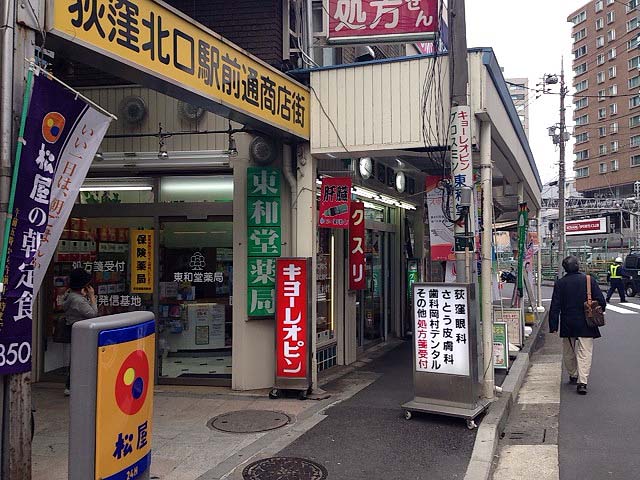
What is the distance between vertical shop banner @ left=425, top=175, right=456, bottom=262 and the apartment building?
181 feet

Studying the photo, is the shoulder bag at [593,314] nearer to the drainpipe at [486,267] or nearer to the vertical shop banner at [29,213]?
the drainpipe at [486,267]

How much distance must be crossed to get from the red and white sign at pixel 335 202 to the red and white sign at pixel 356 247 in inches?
57.8

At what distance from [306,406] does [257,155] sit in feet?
10.9

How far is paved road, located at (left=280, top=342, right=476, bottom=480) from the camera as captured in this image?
5.08m

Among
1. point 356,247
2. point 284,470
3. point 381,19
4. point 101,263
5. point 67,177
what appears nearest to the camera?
point 67,177

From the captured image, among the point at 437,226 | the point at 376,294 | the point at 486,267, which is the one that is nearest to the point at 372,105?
the point at 437,226

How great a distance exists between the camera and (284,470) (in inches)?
199

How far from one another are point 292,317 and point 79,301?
2.74 meters

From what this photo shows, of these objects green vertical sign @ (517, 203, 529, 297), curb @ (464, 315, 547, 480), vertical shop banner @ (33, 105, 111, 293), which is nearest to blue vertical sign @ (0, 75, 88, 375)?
vertical shop banner @ (33, 105, 111, 293)

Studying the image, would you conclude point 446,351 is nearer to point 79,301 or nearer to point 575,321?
point 575,321

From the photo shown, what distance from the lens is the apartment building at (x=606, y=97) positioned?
5594 cm

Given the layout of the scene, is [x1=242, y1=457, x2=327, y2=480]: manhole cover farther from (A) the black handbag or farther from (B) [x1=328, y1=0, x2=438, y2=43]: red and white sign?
(B) [x1=328, y1=0, x2=438, y2=43]: red and white sign

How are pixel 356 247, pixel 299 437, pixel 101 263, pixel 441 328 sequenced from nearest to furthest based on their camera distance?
1. pixel 299 437
2. pixel 441 328
3. pixel 101 263
4. pixel 356 247

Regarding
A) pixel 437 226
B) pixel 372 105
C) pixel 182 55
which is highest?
pixel 372 105
